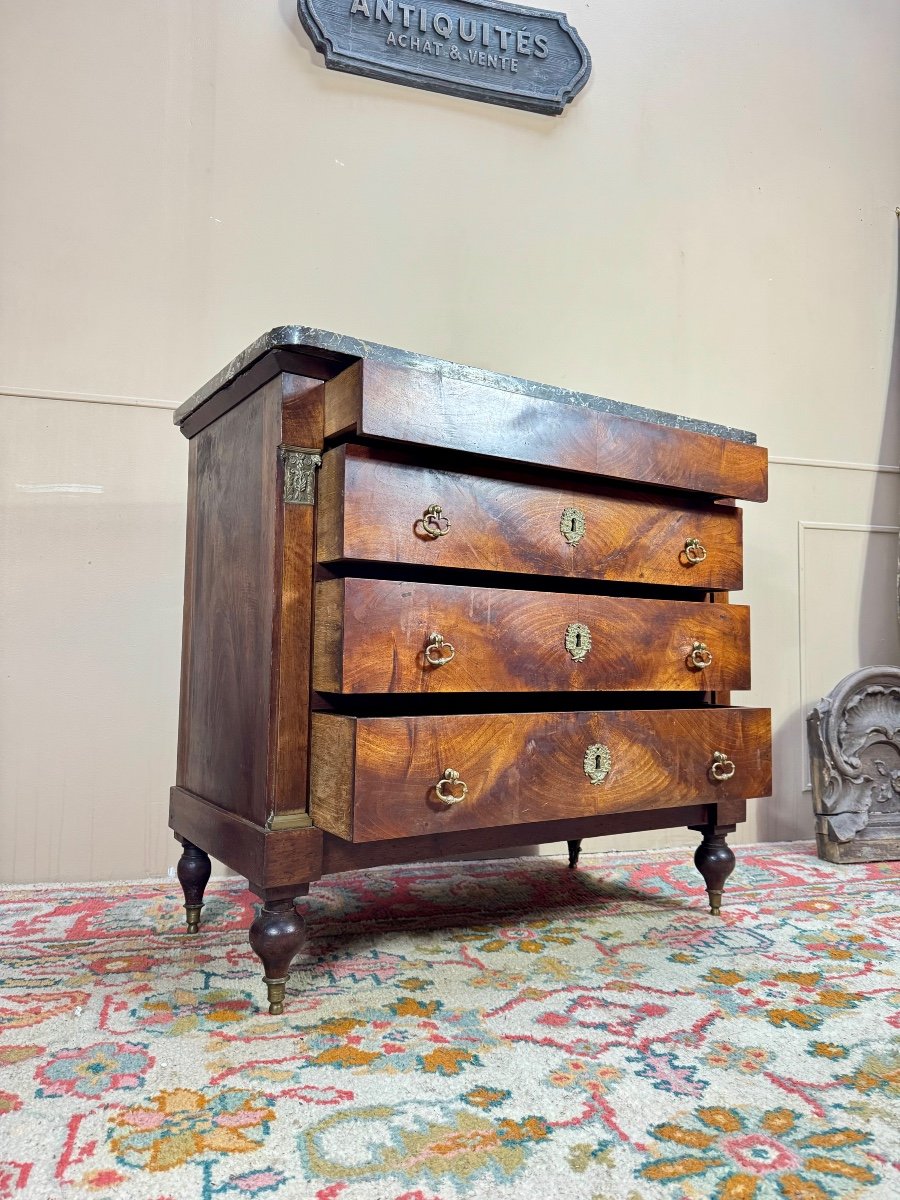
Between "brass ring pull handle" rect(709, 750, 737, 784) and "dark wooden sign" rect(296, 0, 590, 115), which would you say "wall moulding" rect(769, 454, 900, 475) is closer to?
"dark wooden sign" rect(296, 0, 590, 115)

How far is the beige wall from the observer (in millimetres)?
1647

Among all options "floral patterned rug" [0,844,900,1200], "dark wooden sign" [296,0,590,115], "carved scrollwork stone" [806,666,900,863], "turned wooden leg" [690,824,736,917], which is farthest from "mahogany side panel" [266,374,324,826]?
"carved scrollwork stone" [806,666,900,863]

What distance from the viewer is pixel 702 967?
1.17 m

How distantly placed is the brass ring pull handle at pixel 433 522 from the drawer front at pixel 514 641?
0.23ft

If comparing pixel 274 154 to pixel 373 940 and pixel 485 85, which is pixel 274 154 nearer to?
pixel 485 85

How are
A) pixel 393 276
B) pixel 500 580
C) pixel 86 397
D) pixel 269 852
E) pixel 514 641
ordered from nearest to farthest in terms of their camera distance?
pixel 269 852, pixel 514 641, pixel 500 580, pixel 86 397, pixel 393 276

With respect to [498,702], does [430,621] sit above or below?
above

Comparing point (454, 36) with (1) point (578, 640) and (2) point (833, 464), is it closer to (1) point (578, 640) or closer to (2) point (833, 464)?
(2) point (833, 464)

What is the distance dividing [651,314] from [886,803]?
133cm

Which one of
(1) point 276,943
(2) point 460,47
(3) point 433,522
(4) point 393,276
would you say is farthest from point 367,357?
(2) point 460,47

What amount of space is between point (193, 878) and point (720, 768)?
846 millimetres

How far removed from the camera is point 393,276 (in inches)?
74.4

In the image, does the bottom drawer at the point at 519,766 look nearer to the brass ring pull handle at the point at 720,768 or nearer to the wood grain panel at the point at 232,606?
the brass ring pull handle at the point at 720,768

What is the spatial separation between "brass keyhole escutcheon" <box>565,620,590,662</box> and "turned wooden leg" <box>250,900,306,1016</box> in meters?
0.50
